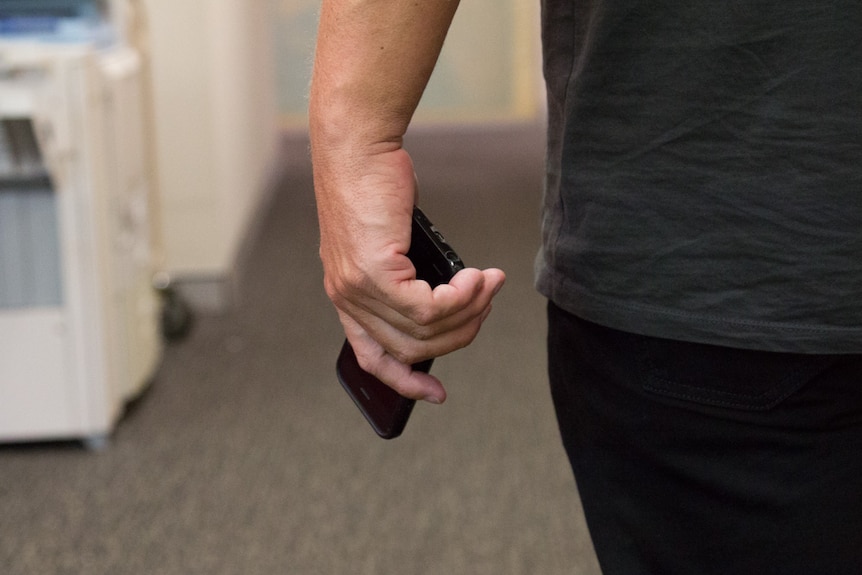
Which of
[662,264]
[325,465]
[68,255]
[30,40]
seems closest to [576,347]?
[662,264]

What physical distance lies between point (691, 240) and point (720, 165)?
0.04 meters

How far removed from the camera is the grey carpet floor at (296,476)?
5.22 ft

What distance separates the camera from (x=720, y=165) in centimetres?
52

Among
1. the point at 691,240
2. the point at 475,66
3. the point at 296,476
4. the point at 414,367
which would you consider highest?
the point at 691,240

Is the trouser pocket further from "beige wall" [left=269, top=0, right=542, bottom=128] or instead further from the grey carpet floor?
"beige wall" [left=269, top=0, right=542, bottom=128]

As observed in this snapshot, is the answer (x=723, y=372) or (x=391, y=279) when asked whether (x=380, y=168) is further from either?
(x=723, y=372)

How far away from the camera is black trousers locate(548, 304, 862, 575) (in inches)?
20.8

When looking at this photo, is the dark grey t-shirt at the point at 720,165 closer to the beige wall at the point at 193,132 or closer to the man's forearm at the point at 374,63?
the man's forearm at the point at 374,63

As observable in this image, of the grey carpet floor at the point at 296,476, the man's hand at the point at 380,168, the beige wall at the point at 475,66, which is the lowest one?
the beige wall at the point at 475,66

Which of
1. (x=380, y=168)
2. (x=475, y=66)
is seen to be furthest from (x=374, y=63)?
(x=475, y=66)

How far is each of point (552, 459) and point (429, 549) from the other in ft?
1.36

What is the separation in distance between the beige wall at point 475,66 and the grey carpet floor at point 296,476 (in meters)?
3.77

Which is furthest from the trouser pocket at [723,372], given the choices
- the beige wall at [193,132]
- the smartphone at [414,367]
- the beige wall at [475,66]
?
the beige wall at [475,66]

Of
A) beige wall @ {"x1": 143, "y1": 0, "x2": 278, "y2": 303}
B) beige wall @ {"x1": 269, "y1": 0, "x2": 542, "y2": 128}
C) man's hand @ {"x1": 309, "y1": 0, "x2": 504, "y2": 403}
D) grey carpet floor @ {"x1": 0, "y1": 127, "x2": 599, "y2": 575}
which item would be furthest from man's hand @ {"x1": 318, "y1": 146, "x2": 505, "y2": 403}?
beige wall @ {"x1": 269, "y1": 0, "x2": 542, "y2": 128}
